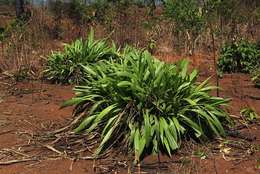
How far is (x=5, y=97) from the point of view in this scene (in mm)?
7465

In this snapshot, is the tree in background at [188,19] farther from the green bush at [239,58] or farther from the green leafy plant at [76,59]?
the green leafy plant at [76,59]

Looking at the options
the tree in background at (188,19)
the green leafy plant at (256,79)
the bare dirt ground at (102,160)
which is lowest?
the bare dirt ground at (102,160)

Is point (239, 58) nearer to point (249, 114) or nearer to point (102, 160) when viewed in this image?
point (249, 114)

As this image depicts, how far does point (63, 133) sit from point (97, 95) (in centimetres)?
58

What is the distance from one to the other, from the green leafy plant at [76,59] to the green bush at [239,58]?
215cm

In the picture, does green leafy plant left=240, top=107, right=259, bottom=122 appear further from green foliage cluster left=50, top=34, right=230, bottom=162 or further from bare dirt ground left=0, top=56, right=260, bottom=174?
green foliage cluster left=50, top=34, right=230, bottom=162

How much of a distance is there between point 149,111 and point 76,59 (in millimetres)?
3382

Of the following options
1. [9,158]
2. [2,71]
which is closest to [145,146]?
[9,158]

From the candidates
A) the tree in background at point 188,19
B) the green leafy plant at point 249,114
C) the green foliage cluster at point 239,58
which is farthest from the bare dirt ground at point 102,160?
the tree in background at point 188,19

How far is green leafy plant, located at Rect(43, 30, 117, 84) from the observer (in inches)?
311

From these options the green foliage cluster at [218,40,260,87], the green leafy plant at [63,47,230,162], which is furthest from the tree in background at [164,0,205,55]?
the green leafy plant at [63,47,230,162]

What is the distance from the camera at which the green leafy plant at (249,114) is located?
5.61 m

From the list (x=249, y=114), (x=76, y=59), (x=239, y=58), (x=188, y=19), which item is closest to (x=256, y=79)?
(x=239, y=58)

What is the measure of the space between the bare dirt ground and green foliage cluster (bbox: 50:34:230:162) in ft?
0.57
